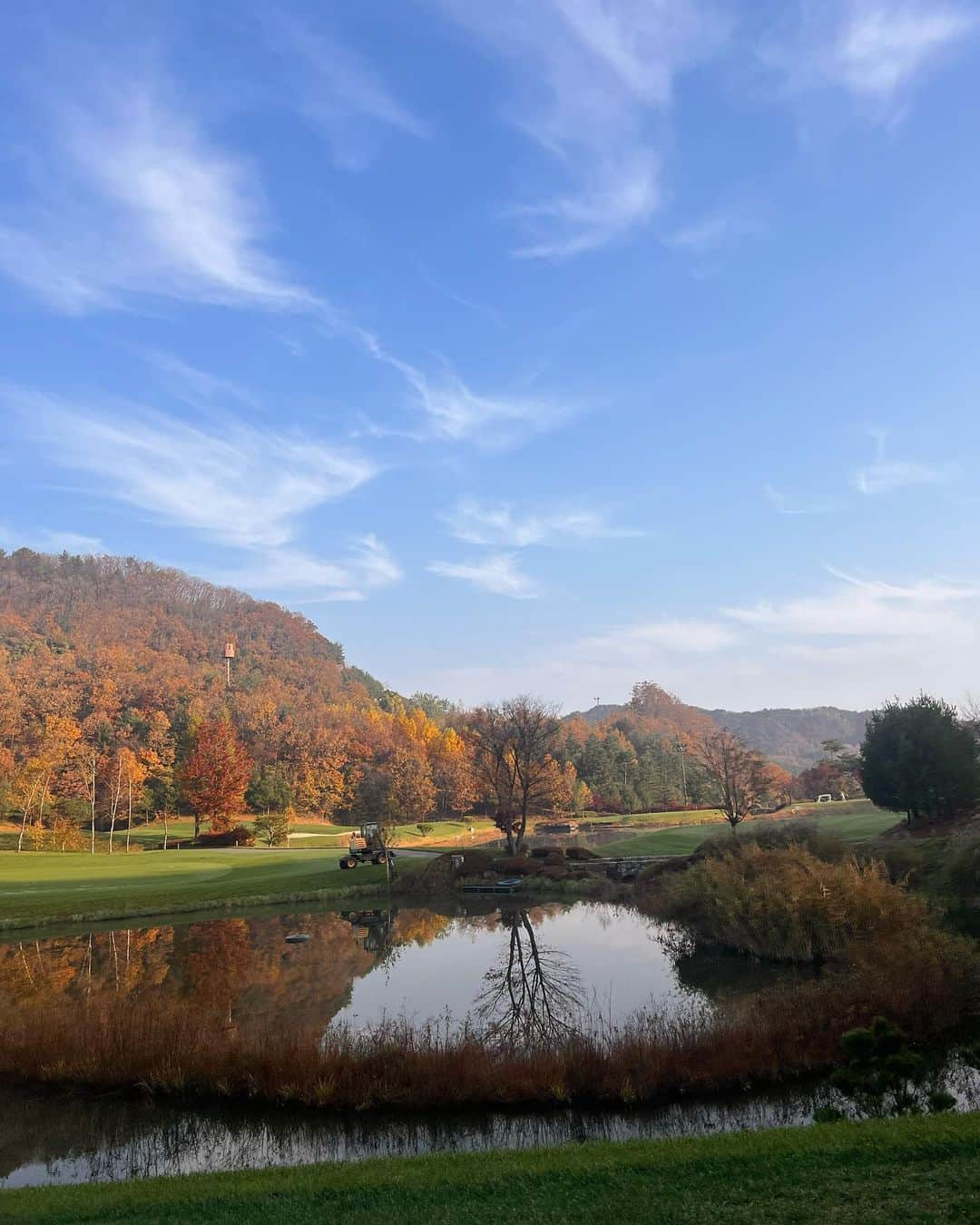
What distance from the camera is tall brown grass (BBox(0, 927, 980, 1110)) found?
39.5 feet

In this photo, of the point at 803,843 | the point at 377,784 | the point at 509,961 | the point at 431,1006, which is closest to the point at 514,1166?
the point at 431,1006

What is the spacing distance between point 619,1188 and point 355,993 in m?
13.0

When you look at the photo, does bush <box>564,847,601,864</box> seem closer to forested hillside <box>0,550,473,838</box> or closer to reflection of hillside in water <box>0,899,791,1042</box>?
reflection of hillside in water <box>0,899,791,1042</box>

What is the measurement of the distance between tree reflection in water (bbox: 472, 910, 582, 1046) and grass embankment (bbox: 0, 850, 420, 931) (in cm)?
1453

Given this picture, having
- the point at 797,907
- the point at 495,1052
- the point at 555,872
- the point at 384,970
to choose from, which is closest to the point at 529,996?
the point at 384,970

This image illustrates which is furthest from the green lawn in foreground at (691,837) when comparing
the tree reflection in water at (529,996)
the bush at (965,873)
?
the tree reflection in water at (529,996)

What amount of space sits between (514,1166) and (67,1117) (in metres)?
7.86

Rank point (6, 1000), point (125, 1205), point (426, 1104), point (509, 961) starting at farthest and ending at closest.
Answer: point (509, 961) < point (6, 1000) < point (426, 1104) < point (125, 1205)

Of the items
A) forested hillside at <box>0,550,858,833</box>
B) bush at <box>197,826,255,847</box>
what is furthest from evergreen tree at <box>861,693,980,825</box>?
A: bush at <box>197,826,255,847</box>

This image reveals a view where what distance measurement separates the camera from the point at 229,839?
69.4 metres

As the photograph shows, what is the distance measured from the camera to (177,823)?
83062 mm

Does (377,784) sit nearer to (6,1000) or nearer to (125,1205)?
(6,1000)

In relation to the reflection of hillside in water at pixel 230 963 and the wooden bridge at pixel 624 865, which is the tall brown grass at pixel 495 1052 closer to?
the reflection of hillside in water at pixel 230 963

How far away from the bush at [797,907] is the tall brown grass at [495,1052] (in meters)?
2.23
